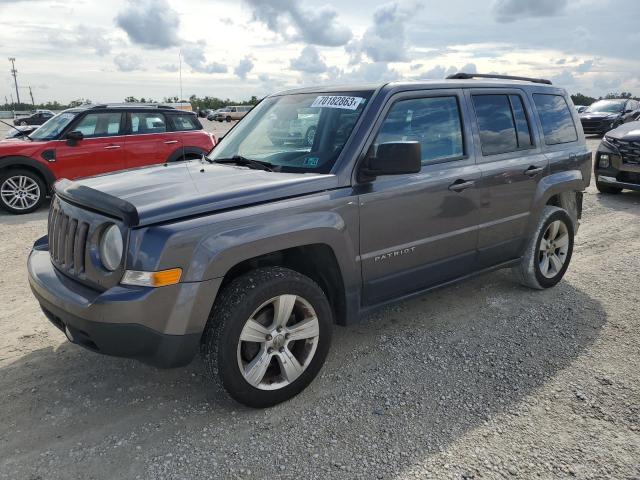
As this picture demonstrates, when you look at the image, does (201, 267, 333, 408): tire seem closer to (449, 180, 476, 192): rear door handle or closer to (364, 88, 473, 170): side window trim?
(364, 88, 473, 170): side window trim

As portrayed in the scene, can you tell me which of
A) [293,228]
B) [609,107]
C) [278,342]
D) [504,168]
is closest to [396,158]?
[293,228]

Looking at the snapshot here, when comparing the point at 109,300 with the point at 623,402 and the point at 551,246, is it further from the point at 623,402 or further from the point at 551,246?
the point at 551,246

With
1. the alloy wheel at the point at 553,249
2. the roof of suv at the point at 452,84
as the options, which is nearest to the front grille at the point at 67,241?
the roof of suv at the point at 452,84

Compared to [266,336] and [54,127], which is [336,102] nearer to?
[266,336]

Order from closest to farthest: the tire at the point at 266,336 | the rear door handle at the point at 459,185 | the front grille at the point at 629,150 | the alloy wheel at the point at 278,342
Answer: the tire at the point at 266,336 → the alloy wheel at the point at 278,342 → the rear door handle at the point at 459,185 → the front grille at the point at 629,150

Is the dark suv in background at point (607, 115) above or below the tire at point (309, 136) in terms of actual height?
below

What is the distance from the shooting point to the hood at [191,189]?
2.64m

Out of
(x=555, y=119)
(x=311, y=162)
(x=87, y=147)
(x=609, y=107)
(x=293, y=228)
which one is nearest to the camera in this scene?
(x=293, y=228)

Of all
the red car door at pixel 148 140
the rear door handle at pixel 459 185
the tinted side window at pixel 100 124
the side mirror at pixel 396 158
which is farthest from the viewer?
the red car door at pixel 148 140

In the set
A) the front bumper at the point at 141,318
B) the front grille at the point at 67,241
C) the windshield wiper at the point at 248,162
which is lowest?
the front bumper at the point at 141,318

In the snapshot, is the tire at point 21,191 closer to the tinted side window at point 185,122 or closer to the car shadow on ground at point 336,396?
the tinted side window at point 185,122

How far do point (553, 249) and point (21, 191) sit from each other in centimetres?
786

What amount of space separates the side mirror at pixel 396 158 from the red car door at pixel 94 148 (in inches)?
273

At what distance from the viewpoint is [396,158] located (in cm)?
303
